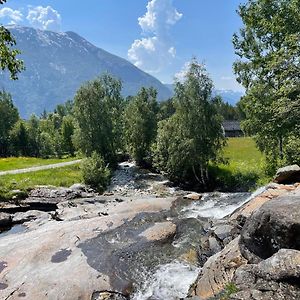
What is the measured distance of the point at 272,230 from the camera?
1451 centimetres

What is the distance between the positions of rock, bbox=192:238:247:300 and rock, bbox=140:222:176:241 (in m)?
7.12

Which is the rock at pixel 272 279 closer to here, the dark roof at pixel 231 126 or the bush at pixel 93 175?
the bush at pixel 93 175

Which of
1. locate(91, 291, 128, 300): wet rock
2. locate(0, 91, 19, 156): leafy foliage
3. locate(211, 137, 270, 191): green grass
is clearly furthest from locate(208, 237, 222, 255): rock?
locate(0, 91, 19, 156): leafy foliage

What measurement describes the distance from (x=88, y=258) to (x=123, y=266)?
7.07 feet

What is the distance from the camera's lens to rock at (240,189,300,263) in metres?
13.8

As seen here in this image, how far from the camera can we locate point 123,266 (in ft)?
63.5

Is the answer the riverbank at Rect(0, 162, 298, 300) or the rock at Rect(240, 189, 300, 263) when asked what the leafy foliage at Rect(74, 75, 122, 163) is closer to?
the riverbank at Rect(0, 162, 298, 300)

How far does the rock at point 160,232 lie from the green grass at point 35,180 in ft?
74.0

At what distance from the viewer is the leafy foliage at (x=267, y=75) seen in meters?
35.0

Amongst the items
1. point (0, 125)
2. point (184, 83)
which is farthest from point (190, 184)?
point (0, 125)

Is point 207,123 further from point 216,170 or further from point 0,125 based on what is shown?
point 0,125

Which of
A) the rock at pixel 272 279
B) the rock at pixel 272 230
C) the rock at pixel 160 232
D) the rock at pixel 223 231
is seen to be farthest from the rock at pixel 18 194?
the rock at pixel 272 279

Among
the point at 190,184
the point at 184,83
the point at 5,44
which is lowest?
the point at 190,184

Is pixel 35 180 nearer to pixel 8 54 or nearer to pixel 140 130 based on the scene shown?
pixel 140 130
